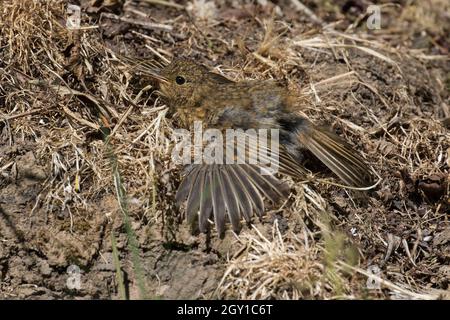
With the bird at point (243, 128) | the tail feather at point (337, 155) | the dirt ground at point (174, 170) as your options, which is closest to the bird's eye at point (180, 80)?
the bird at point (243, 128)

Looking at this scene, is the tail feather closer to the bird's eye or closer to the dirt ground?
the dirt ground

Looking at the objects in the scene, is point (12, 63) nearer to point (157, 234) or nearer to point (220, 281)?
point (157, 234)

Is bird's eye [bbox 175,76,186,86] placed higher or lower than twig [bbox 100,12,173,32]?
lower

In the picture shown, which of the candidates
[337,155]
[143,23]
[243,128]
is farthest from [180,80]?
[337,155]

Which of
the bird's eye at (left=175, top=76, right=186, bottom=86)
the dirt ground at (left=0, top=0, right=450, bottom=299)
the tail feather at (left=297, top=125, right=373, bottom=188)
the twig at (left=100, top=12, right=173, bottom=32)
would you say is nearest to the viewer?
the dirt ground at (left=0, top=0, right=450, bottom=299)

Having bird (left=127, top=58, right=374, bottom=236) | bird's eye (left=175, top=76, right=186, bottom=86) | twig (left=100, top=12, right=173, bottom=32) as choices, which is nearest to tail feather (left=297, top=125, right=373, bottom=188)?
bird (left=127, top=58, right=374, bottom=236)

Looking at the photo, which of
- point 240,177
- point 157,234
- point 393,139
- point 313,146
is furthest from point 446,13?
point 157,234
